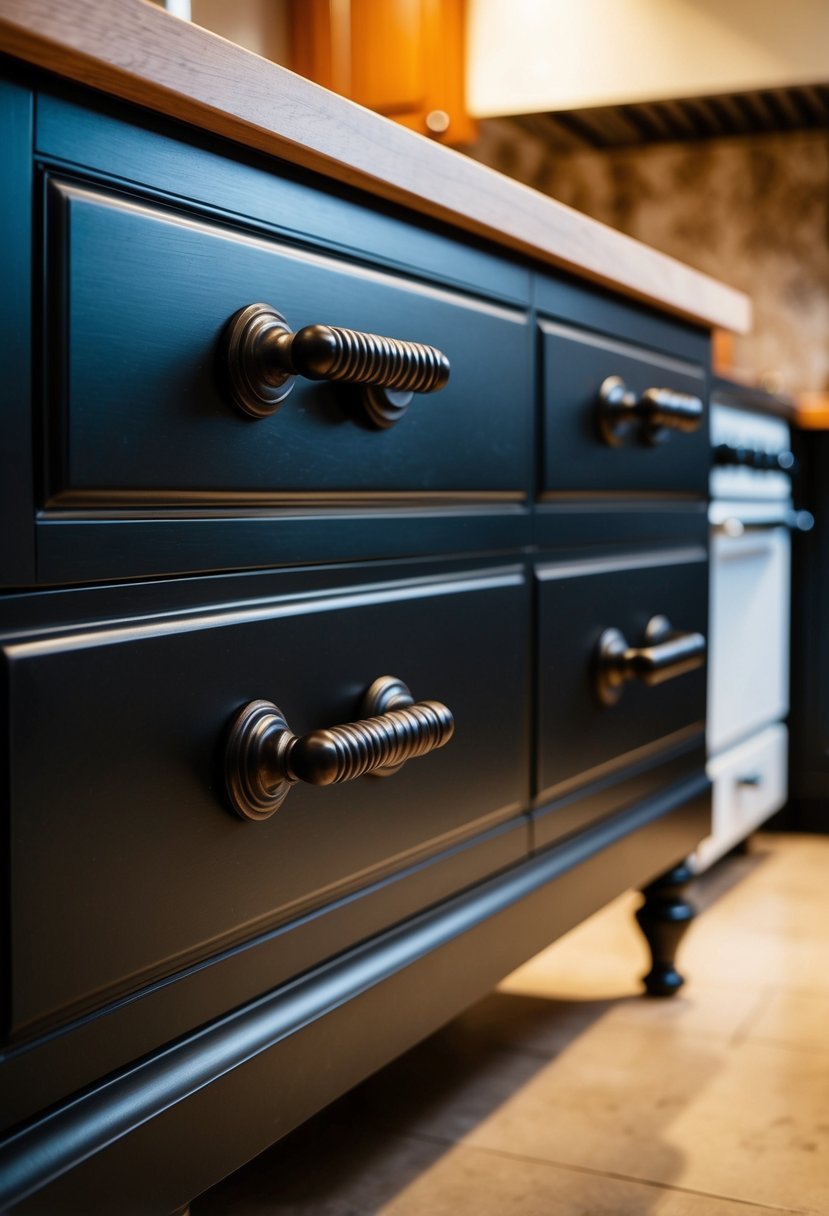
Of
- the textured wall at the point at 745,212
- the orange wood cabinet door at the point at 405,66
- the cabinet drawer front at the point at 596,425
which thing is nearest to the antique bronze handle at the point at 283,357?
the cabinet drawer front at the point at 596,425

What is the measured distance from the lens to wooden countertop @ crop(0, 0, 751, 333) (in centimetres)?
50

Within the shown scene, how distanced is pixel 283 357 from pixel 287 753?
0.19m

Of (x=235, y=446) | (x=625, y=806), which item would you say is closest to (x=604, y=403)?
(x=625, y=806)

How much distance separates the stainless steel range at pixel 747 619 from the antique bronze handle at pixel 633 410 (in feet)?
2.03

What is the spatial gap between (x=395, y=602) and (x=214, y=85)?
0.30 metres

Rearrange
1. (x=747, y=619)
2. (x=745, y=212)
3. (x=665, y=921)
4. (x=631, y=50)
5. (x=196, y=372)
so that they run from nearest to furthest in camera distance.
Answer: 1. (x=196, y=372)
2. (x=665, y=921)
3. (x=747, y=619)
4. (x=631, y=50)
5. (x=745, y=212)

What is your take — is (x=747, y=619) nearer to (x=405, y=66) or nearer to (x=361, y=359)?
(x=405, y=66)

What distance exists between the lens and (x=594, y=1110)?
115 centimetres

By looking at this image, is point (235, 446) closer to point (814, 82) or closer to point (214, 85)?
point (214, 85)

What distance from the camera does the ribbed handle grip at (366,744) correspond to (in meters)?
0.61

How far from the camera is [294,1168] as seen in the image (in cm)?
104

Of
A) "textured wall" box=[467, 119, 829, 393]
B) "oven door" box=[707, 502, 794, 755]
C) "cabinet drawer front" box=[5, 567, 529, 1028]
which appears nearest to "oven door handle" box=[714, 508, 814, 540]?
"oven door" box=[707, 502, 794, 755]

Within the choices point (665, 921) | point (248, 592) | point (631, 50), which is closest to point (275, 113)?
point (248, 592)

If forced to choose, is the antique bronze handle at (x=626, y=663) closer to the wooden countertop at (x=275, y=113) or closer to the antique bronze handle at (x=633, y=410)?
the antique bronze handle at (x=633, y=410)
